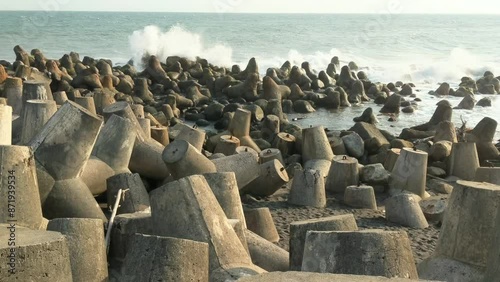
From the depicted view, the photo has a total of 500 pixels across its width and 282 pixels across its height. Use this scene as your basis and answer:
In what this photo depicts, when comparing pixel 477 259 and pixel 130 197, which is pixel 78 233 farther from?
pixel 477 259

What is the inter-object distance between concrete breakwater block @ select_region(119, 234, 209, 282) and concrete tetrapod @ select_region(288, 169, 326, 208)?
448 cm

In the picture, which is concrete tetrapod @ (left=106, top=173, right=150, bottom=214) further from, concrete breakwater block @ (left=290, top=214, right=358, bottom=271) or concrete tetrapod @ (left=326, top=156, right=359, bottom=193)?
concrete tetrapod @ (left=326, top=156, right=359, bottom=193)

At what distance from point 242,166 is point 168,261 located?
428cm

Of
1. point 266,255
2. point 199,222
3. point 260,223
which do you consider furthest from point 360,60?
point 199,222

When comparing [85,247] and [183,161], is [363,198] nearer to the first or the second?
[183,161]

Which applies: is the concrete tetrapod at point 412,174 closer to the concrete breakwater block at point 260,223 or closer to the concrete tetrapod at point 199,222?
the concrete breakwater block at point 260,223

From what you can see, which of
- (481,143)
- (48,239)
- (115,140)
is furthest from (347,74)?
(48,239)

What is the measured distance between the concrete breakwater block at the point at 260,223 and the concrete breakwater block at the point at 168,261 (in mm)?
2587

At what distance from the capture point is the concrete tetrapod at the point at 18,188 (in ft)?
13.5

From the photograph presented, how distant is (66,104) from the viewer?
17.9 feet

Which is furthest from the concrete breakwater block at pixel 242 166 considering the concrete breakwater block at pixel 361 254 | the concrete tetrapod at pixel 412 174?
the concrete breakwater block at pixel 361 254

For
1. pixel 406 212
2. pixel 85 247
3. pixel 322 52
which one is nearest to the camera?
pixel 85 247

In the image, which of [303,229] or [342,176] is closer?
[303,229]

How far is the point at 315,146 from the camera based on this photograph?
10023mm
